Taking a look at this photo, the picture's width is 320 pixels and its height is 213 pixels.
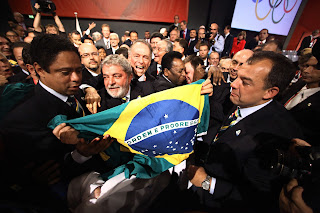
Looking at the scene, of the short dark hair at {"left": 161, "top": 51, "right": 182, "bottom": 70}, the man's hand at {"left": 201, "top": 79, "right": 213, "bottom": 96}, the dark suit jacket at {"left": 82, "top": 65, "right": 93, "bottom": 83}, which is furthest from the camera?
the dark suit jacket at {"left": 82, "top": 65, "right": 93, "bottom": 83}

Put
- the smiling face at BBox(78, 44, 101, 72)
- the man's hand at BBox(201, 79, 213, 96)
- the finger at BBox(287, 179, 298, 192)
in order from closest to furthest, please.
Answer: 1. the finger at BBox(287, 179, 298, 192)
2. the man's hand at BBox(201, 79, 213, 96)
3. the smiling face at BBox(78, 44, 101, 72)

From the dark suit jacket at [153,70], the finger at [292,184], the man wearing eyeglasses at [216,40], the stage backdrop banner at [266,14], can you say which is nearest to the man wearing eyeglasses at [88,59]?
the dark suit jacket at [153,70]

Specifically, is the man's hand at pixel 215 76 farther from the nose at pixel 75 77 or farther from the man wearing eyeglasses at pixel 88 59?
the man wearing eyeglasses at pixel 88 59

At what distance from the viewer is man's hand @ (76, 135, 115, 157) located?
51.8 inches

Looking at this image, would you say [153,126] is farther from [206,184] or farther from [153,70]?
[153,70]

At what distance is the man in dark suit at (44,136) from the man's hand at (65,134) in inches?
1.6

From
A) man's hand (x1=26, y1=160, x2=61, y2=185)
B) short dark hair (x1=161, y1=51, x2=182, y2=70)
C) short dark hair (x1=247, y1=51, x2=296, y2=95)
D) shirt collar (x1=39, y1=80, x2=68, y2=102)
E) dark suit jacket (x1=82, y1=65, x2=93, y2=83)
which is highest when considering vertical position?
short dark hair (x1=247, y1=51, x2=296, y2=95)

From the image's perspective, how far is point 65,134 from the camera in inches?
50.7

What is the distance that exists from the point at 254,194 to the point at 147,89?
2.10m

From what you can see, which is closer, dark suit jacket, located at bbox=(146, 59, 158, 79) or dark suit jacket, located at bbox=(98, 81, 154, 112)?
dark suit jacket, located at bbox=(98, 81, 154, 112)

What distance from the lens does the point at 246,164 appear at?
4.28ft

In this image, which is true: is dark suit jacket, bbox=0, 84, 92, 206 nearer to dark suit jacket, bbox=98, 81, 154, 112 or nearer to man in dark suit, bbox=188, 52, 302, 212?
dark suit jacket, bbox=98, 81, 154, 112

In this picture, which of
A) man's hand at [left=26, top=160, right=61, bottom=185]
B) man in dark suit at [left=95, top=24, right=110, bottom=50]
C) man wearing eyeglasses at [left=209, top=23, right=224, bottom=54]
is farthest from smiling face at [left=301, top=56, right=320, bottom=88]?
man in dark suit at [left=95, top=24, right=110, bottom=50]

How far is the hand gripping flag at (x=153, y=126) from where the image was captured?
149 cm
